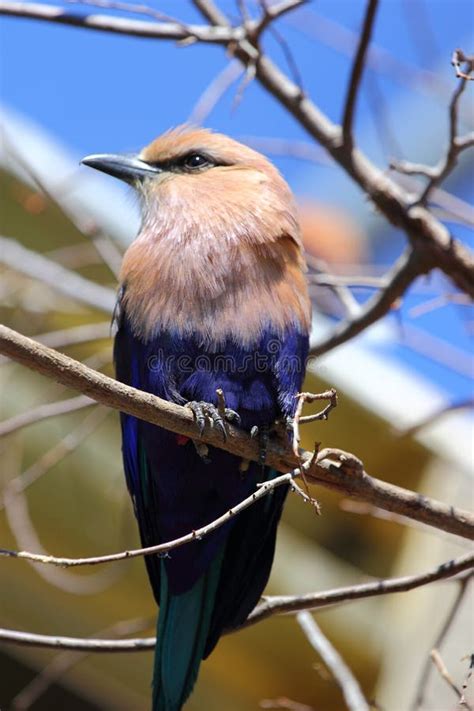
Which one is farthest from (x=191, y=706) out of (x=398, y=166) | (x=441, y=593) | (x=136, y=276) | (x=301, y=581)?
(x=398, y=166)

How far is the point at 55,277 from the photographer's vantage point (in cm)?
376

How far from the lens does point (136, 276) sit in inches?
119

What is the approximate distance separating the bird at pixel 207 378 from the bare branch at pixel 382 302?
0.97 feet

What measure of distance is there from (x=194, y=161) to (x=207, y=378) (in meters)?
0.94

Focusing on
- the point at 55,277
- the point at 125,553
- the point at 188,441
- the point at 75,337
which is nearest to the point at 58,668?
the point at 188,441

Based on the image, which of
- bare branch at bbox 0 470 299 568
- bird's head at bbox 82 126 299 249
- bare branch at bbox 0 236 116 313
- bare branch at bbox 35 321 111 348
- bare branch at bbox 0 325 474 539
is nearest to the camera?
bare branch at bbox 0 470 299 568

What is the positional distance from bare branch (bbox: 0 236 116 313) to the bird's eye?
0.57 m

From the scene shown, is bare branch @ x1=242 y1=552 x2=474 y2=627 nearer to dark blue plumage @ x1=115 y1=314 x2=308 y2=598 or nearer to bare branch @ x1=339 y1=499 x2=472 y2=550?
bare branch @ x1=339 y1=499 x2=472 y2=550

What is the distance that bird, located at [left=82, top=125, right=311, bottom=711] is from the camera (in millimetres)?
2824

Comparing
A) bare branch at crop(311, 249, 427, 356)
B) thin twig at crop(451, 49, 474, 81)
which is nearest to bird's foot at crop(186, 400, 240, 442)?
bare branch at crop(311, 249, 427, 356)

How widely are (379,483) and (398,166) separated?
0.88 meters

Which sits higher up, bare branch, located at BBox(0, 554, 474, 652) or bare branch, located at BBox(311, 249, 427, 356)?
bare branch, located at BBox(311, 249, 427, 356)

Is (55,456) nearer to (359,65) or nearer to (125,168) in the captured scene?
(125,168)

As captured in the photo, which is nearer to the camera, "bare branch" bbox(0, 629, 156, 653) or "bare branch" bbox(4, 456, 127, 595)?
"bare branch" bbox(0, 629, 156, 653)
